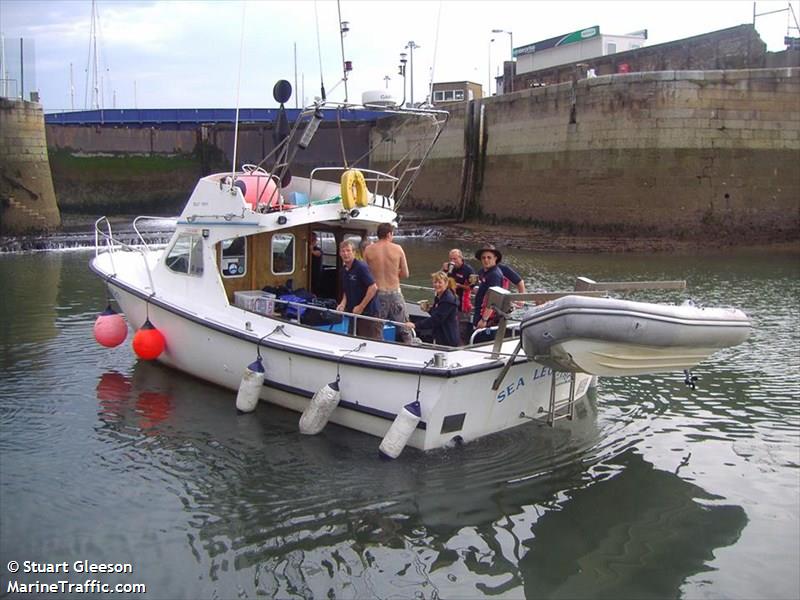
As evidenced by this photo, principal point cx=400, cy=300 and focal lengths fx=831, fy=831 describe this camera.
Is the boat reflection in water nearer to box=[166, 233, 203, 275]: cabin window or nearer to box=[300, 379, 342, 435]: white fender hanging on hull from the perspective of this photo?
box=[300, 379, 342, 435]: white fender hanging on hull

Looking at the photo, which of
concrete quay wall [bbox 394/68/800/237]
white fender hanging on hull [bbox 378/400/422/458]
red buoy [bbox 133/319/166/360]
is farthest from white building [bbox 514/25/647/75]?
white fender hanging on hull [bbox 378/400/422/458]

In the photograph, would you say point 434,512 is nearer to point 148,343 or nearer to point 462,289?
point 462,289

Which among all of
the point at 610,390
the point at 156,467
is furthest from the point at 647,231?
the point at 156,467

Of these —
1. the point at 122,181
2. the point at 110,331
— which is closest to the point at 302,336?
the point at 110,331

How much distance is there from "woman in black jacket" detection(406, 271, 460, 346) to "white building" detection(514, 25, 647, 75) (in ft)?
103

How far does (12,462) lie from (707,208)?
71.3ft

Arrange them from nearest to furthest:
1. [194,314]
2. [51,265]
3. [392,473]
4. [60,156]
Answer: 1. [392,473]
2. [194,314]
3. [51,265]
4. [60,156]

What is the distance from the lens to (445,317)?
780cm

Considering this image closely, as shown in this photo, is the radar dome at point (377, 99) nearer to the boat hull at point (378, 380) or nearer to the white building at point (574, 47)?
the boat hull at point (378, 380)

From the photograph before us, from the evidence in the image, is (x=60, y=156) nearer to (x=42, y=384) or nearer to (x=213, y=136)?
(x=213, y=136)

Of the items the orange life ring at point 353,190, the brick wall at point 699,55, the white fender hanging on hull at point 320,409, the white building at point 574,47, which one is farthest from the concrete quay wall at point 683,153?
the white fender hanging on hull at point 320,409

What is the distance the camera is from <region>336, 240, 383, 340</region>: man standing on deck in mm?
8023

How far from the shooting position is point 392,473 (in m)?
6.81

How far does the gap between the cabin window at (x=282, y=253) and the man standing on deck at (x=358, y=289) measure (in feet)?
4.82
